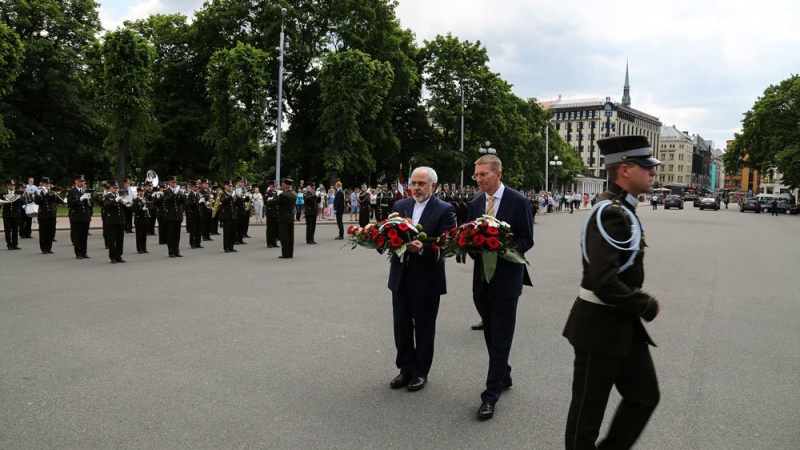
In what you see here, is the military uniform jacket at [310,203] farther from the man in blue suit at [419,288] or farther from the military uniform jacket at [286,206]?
the man in blue suit at [419,288]

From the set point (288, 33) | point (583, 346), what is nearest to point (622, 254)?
point (583, 346)

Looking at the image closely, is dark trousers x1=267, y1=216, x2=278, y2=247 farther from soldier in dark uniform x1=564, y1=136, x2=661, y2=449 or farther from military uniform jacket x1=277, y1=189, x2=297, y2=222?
soldier in dark uniform x1=564, y1=136, x2=661, y2=449

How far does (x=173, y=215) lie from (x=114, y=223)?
1.89 meters

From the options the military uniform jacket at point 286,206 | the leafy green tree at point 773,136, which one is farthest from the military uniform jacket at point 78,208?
the leafy green tree at point 773,136

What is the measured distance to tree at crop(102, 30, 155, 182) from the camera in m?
31.4

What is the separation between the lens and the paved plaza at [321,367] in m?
4.20

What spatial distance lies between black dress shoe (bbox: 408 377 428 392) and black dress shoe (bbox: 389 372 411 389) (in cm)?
5

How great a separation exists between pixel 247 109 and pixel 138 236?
1801 cm

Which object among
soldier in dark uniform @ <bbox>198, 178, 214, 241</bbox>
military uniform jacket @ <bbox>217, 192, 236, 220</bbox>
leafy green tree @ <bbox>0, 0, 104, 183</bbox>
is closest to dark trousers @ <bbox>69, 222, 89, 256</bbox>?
military uniform jacket @ <bbox>217, 192, 236, 220</bbox>

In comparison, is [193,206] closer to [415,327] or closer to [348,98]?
[415,327]

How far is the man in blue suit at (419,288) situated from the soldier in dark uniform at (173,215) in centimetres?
1145

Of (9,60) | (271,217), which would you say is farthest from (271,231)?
A: (9,60)

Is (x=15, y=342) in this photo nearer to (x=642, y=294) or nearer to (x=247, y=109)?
(x=642, y=294)

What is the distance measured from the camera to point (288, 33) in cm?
3800
